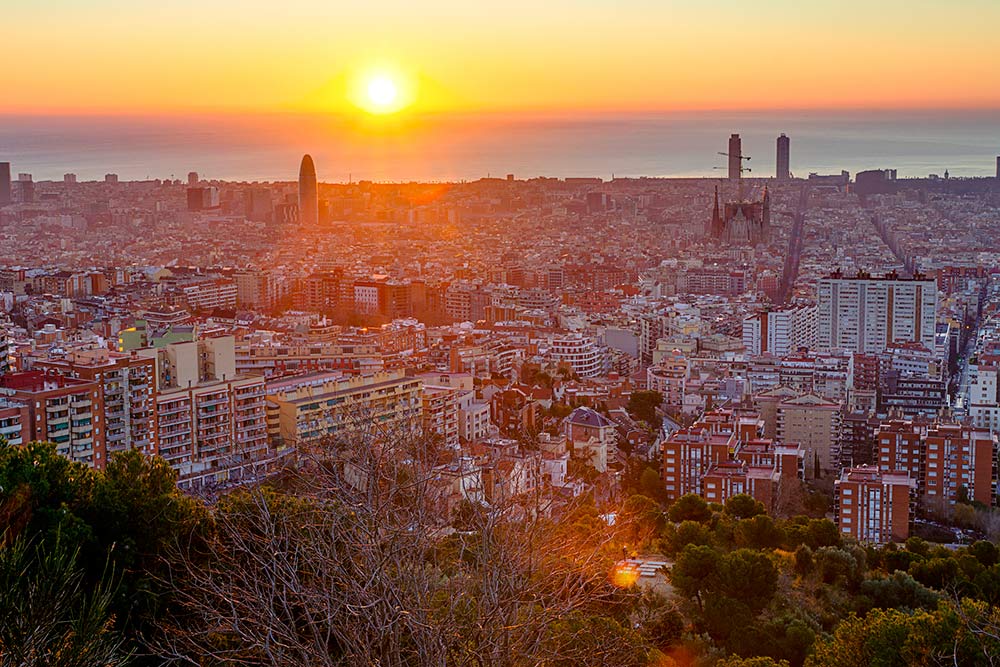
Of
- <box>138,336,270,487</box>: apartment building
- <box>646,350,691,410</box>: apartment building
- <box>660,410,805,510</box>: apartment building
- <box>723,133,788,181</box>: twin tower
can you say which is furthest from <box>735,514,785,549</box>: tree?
<box>723,133,788,181</box>: twin tower

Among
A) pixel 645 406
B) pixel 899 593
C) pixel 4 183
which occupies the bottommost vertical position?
pixel 645 406

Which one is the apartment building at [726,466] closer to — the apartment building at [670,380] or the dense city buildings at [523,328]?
the dense city buildings at [523,328]

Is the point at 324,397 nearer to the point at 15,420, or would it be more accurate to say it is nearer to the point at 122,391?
the point at 122,391

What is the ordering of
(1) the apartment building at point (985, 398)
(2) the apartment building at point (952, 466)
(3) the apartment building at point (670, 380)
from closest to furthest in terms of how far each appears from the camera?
(2) the apartment building at point (952, 466)
(1) the apartment building at point (985, 398)
(3) the apartment building at point (670, 380)

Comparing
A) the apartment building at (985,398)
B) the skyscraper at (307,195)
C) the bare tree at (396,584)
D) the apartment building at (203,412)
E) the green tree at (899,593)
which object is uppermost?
the skyscraper at (307,195)

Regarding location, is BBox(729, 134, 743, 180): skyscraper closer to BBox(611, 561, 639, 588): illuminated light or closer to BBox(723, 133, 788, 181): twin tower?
BBox(723, 133, 788, 181): twin tower

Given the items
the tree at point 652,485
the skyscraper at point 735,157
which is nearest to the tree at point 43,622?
the tree at point 652,485

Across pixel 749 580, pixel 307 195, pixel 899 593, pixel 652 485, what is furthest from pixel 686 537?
pixel 307 195
